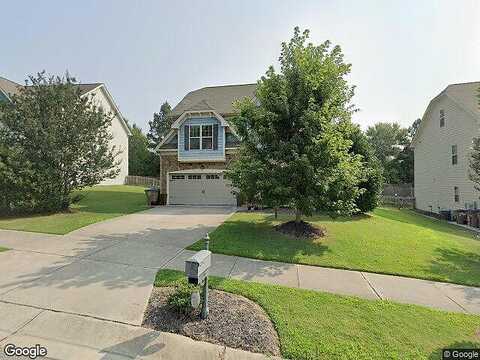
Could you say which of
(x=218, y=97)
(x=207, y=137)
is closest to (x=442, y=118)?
(x=218, y=97)

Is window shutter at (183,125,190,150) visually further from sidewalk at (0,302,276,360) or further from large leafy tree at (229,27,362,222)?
sidewalk at (0,302,276,360)

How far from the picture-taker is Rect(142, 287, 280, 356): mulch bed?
3.58m

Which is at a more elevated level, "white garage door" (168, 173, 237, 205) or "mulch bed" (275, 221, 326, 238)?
"white garage door" (168, 173, 237, 205)

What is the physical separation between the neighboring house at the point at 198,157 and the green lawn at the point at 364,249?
729 cm

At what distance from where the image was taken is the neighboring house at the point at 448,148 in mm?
17984

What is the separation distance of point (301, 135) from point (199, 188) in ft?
34.6

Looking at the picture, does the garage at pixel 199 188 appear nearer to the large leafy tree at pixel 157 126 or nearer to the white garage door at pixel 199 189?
the white garage door at pixel 199 189

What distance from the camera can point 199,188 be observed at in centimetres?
1831

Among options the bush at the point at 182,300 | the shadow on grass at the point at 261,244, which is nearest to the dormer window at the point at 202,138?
the shadow on grass at the point at 261,244

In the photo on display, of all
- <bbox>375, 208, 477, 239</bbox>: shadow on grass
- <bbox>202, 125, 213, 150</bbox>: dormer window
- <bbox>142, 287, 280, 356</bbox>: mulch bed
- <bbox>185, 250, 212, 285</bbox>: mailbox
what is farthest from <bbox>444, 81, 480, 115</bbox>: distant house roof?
<bbox>185, 250, 212, 285</bbox>: mailbox

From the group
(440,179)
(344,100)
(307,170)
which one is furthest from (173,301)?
(440,179)

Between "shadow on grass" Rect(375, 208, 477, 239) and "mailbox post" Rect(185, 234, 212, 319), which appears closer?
"mailbox post" Rect(185, 234, 212, 319)

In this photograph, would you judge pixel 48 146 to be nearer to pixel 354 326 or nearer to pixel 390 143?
pixel 354 326

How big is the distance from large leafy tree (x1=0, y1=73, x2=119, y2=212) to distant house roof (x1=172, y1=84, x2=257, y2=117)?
7.92 meters
